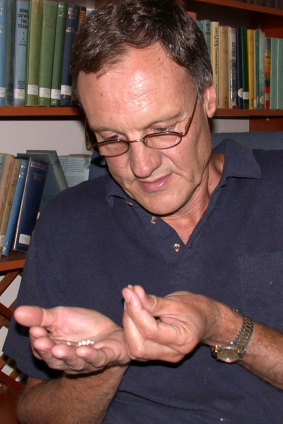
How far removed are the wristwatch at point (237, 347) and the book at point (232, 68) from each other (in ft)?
4.20

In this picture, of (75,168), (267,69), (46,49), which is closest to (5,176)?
(75,168)

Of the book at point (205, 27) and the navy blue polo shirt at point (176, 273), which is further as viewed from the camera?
the book at point (205, 27)

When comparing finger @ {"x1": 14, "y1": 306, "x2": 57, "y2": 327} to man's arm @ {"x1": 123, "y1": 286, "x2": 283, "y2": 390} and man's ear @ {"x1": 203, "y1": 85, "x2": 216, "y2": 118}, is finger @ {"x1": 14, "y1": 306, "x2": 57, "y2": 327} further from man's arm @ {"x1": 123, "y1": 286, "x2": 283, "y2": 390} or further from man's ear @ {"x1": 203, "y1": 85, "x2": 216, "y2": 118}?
man's ear @ {"x1": 203, "y1": 85, "x2": 216, "y2": 118}

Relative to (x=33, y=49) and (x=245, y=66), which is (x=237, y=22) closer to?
(x=245, y=66)

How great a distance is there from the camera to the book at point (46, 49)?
5.45 ft

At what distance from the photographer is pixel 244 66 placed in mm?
2146

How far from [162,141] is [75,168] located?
889mm

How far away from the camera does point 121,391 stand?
1.13 m

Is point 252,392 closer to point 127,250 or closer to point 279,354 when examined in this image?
point 279,354

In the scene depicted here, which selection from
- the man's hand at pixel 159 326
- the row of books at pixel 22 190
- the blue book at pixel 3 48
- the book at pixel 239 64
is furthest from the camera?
the book at pixel 239 64

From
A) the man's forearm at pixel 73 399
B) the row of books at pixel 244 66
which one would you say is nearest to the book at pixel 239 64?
the row of books at pixel 244 66

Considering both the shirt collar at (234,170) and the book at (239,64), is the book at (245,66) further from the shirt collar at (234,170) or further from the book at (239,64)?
the shirt collar at (234,170)

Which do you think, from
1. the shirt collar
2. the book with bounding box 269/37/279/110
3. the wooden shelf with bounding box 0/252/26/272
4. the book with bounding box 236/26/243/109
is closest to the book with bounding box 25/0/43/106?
the wooden shelf with bounding box 0/252/26/272

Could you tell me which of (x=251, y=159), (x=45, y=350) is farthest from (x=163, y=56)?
(x=45, y=350)
